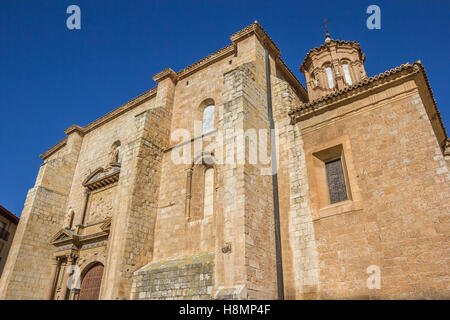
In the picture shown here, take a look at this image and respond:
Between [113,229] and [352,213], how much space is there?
6608mm

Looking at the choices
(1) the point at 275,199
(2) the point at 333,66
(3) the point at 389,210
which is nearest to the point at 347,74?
(2) the point at 333,66

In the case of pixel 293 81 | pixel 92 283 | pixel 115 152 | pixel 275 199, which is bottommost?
pixel 92 283

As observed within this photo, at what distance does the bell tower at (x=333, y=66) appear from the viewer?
1374 cm

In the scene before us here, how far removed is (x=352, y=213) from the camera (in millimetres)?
7074

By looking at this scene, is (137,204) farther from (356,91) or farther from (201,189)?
(356,91)

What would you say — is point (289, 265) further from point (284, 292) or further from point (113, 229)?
point (113, 229)

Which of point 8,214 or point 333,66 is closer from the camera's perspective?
point 333,66

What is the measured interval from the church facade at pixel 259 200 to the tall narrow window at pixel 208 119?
80mm

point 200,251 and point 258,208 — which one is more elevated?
point 258,208

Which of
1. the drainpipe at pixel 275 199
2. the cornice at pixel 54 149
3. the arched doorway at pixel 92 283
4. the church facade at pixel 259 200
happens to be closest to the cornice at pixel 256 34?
the church facade at pixel 259 200

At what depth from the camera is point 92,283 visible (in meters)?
10.9

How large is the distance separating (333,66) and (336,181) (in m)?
7.87
